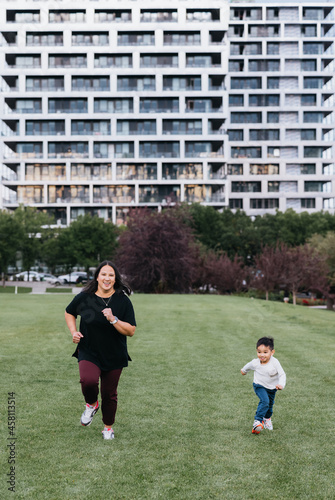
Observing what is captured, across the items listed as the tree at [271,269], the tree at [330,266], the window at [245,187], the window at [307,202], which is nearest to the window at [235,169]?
the window at [245,187]

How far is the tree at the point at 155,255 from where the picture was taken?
36469mm

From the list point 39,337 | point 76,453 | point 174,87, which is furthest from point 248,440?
point 174,87

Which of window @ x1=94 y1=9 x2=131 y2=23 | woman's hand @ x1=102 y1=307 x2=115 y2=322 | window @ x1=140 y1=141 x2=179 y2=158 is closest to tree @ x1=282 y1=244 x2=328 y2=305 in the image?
woman's hand @ x1=102 y1=307 x2=115 y2=322

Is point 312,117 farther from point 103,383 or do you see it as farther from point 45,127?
point 103,383

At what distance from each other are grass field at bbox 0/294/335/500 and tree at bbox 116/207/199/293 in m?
24.6

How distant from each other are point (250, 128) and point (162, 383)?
88209 mm

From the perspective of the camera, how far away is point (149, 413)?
634 centimetres

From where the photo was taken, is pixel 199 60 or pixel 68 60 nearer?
pixel 199 60

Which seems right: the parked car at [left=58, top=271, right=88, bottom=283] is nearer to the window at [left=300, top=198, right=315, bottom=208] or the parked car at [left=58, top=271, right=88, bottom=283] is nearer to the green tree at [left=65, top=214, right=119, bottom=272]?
the green tree at [left=65, top=214, right=119, bottom=272]

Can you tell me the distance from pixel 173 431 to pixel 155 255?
102 feet

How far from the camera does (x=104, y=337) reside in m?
5.13

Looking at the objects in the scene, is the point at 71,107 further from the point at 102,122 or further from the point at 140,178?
the point at 140,178

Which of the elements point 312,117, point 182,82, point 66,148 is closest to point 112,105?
point 66,148

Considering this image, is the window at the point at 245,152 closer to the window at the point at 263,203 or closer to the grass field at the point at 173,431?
the window at the point at 263,203
